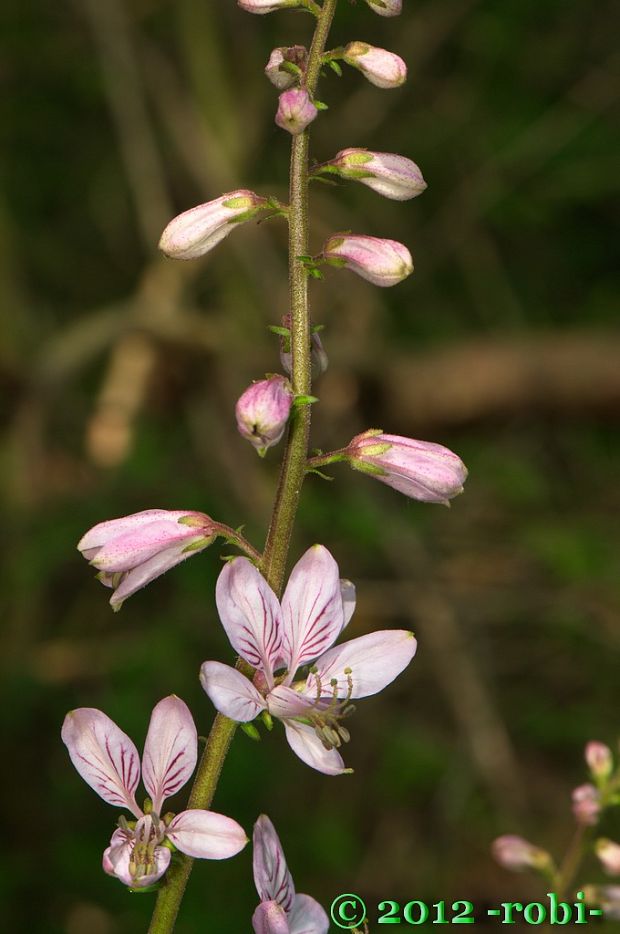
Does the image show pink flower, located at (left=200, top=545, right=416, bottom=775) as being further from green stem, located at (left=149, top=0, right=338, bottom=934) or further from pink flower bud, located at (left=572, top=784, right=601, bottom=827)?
pink flower bud, located at (left=572, top=784, right=601, bottom=827)

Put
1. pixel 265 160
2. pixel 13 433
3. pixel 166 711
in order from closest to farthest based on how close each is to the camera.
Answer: pixel 166 711
pixel 13 433
pixel 265 160

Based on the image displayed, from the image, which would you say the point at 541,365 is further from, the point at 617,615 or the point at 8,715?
the point at 8,715

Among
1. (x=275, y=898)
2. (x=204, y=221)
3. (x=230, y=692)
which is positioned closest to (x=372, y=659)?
(x=230, y=692)

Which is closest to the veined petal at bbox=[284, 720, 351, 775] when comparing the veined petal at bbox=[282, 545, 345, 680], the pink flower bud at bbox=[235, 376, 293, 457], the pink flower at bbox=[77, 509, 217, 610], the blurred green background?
the veined petal at bbox=[282, 545, 345, 680]

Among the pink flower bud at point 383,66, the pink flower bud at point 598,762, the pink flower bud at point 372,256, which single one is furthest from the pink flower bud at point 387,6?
the pink flower bud at point 598,762

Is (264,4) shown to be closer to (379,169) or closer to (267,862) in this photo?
(379,169)

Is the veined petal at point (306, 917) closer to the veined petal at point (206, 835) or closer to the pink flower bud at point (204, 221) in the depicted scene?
the veined petal at point (206, 835)

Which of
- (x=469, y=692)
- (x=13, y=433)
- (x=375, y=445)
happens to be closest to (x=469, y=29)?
(x=13, y=433)
